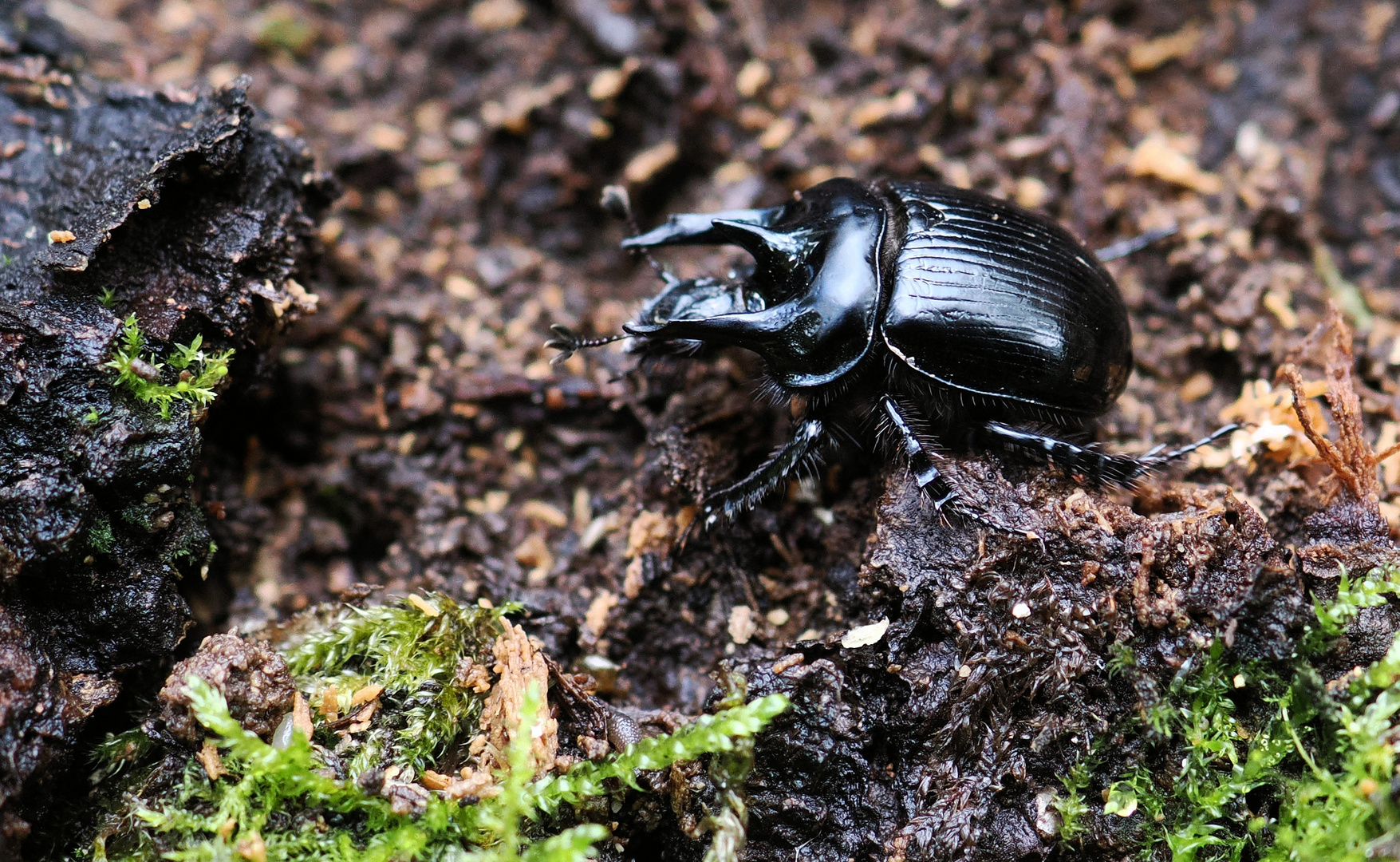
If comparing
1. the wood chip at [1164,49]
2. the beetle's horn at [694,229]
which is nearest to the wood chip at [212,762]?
the beetle's horn at [694,229]

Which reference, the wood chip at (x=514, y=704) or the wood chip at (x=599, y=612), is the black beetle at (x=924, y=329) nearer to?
the wood chip at (x=599, y=612)

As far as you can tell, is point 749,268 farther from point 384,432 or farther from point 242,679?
point 242,679

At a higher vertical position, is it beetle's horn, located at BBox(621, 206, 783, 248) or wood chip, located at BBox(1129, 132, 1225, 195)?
wood chip, located at BBox(1129, 132, 1225, 195)

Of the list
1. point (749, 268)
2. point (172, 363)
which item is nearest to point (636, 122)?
point (749, 268)

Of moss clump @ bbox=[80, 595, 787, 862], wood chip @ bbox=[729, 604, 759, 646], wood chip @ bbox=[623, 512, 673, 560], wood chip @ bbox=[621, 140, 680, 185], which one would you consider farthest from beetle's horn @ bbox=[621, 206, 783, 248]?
moss clump @ bbox=[80, 595, 787, 862]

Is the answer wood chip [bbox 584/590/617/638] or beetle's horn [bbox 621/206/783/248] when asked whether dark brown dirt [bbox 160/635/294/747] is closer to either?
wood chip [bbox 584/590/617/638]

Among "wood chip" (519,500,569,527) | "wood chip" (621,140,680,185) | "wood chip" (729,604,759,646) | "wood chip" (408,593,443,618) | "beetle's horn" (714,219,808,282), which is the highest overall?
"wood chip" (621,140,680,185)

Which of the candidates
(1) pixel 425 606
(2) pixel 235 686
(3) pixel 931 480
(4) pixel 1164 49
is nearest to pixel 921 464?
(3) pixel 931 480

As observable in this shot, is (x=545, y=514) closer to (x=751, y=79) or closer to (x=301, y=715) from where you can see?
(x=301, y=715)
